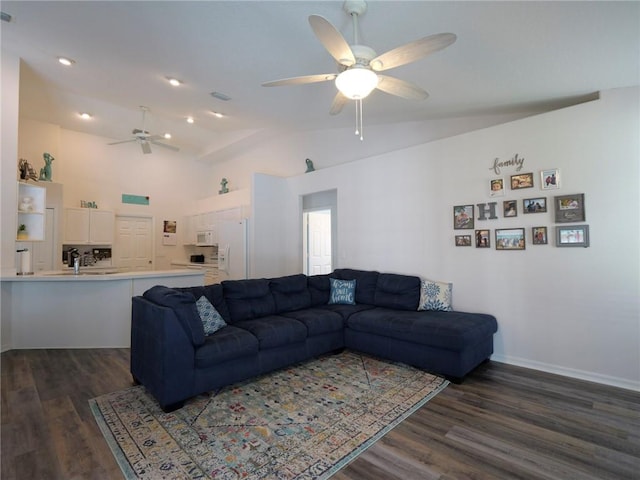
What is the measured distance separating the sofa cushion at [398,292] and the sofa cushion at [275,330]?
129cm

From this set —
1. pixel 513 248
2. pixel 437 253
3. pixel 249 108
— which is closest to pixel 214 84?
pixel 249 108

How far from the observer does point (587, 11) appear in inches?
78.4

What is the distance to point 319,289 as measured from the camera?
4.49 meters

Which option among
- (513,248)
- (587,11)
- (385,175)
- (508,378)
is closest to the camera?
(587,11)

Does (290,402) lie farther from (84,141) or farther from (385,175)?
(84,141)

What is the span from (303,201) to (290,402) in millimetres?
4140

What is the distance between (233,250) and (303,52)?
13.6 ft

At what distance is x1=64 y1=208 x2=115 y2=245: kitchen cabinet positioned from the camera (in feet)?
20.3

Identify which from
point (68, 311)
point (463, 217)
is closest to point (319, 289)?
point (463, 217)

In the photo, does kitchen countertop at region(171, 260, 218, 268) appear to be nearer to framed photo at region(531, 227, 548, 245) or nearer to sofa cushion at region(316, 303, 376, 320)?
sofa cushion at region(316, 303, 376, 320)

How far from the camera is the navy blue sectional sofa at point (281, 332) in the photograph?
257cm

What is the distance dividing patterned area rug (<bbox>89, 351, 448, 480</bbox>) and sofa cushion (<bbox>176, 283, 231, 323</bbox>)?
2.57ft

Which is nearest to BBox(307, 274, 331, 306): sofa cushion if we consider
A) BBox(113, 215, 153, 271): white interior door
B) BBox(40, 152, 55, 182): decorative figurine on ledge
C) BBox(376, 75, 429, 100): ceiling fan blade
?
BBox(376, 75, 429, 100): ceiling fan blade

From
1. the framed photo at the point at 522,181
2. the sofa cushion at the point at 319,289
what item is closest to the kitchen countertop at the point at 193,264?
the sofa cushion at the point at 319,289
